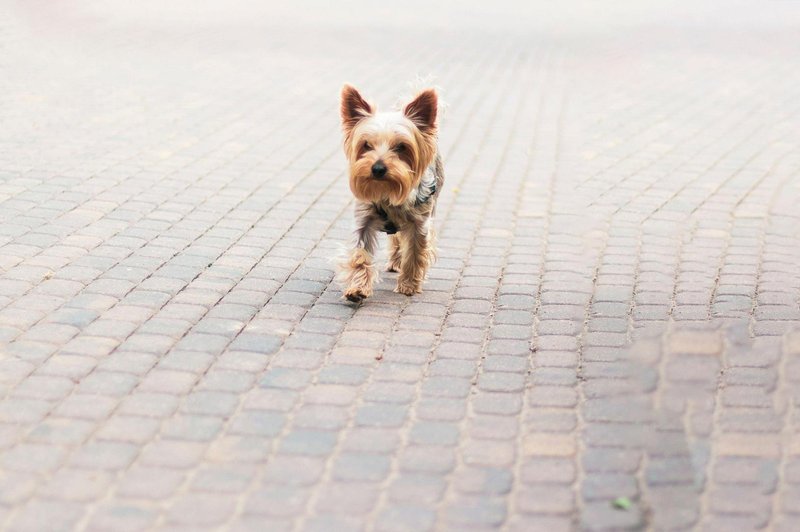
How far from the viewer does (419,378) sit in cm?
543

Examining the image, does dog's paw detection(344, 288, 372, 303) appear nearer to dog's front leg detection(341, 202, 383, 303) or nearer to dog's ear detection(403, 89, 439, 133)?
dog's front leg detection(341, 202, 383, 303)

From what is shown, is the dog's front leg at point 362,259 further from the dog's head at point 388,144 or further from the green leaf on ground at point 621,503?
the green leaf on ground at point 621,503

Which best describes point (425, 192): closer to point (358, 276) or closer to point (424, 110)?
point (424, 110)

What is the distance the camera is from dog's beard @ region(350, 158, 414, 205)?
6055 millimetres

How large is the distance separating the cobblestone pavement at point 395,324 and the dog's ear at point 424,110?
111 cm

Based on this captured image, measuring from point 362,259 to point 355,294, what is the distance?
222 mm

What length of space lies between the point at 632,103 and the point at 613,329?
817 cm

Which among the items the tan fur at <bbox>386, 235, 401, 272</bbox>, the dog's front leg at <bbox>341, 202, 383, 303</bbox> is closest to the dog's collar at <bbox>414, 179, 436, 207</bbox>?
the dog's front leg at <bbox>341, 202, 383, 303</bbox>

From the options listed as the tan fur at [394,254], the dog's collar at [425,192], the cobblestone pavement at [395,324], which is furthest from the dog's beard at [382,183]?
the tan fur at [394,254]

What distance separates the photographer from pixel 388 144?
20.0ft

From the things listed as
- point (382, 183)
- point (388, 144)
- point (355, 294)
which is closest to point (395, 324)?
point (355, 294)

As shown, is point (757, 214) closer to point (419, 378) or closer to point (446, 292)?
point (446, 292)

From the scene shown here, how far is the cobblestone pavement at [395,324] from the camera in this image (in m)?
4.32

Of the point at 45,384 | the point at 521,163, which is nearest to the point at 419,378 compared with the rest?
the point at 45,384
